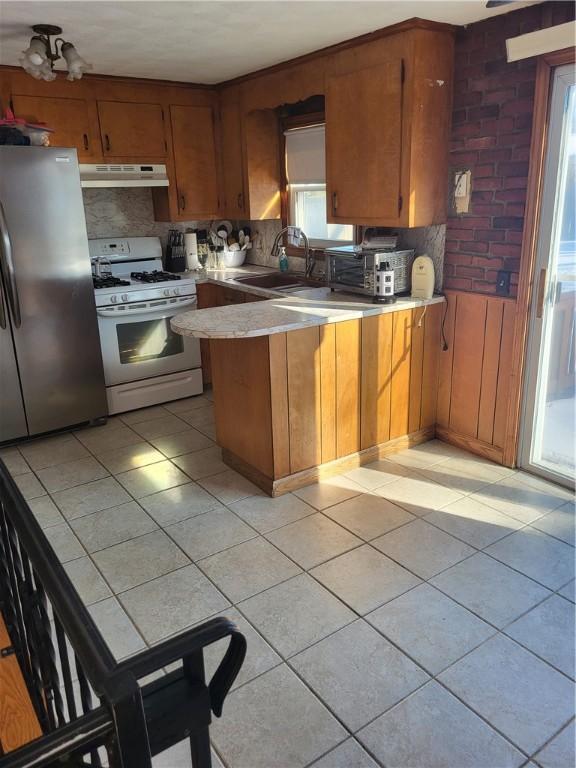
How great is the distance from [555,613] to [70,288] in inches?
128

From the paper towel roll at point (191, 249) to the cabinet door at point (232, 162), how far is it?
13.5 inches

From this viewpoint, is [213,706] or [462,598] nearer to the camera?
[213,706]

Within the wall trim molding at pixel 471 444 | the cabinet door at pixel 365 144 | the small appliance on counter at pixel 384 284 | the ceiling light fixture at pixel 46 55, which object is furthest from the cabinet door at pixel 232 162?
the wall trim molding at pixel 471 444

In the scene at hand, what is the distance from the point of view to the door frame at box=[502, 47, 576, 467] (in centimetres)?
272

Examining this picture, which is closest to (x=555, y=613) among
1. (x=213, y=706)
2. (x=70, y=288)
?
(x=213, y=706)

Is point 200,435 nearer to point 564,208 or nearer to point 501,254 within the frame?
point 501,254

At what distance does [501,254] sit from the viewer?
10.3 ft

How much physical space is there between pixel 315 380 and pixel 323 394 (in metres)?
0.10

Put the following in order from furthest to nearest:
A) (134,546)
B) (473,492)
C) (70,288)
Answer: (70,288) < (473,492) < (134,546)

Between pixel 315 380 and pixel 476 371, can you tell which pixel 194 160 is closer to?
pixel 315 380

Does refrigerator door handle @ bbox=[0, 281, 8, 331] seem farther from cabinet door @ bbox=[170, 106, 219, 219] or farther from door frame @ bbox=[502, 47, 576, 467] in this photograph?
door frame @ bbox=[502, 47, 576, 467]

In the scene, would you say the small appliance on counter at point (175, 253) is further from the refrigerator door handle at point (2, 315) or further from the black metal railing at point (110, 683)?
the black metal railing at point (110, 683)

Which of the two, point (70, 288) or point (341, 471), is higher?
point (70, 288)

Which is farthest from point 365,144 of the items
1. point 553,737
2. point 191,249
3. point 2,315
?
point 553,737
